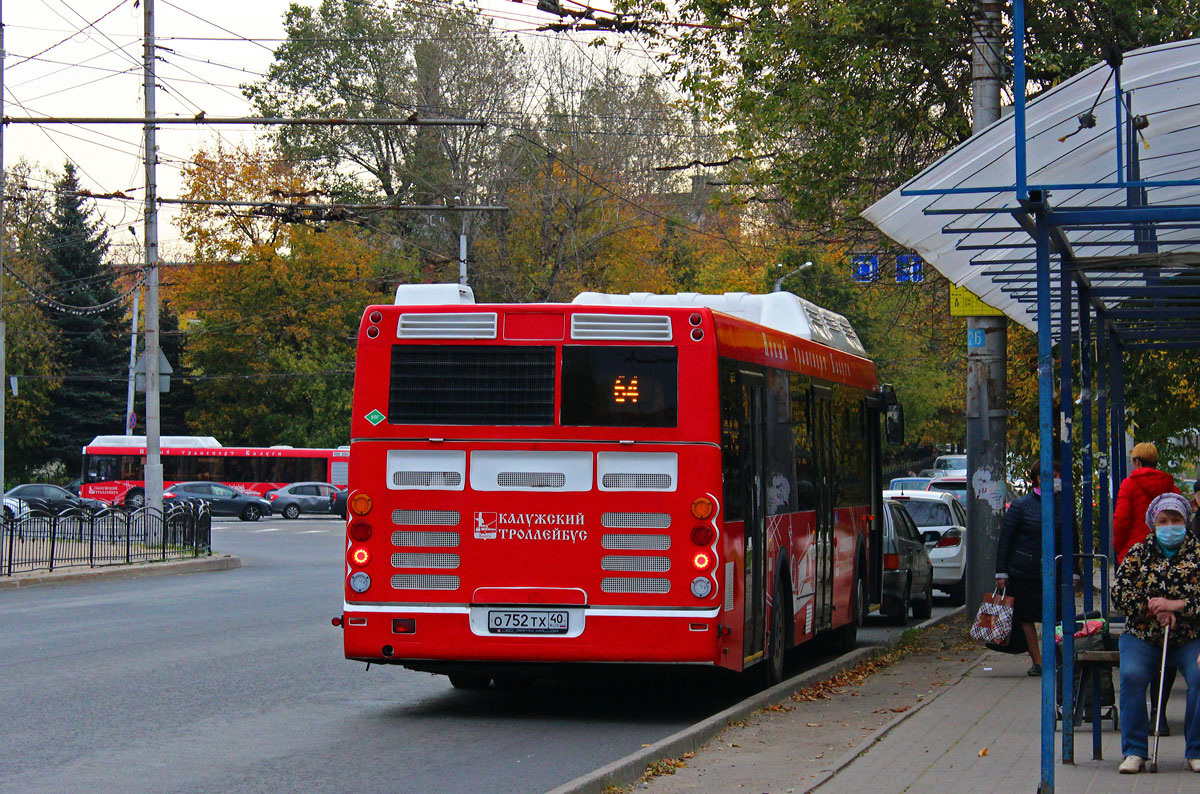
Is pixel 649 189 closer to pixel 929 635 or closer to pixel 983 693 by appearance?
pixel 929 635

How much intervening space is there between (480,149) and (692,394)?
41.7 metres

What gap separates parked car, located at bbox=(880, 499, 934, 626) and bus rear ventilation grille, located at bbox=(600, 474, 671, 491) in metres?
8.82

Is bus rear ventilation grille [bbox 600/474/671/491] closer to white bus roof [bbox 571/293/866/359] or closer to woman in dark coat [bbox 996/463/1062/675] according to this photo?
white bus roof [bbox 571/293/866/359]

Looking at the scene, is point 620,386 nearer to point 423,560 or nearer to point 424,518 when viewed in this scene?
point 424,518

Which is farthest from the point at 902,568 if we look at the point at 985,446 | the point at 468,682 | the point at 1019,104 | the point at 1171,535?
the point at 1019,104

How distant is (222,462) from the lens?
63719 millimetres

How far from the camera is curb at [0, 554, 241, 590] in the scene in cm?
2483

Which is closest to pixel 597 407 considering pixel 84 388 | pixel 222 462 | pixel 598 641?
pixel 598 641

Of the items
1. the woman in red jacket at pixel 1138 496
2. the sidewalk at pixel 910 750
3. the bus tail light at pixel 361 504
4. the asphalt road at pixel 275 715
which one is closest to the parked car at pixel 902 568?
the asphalt road at pixel 275 715

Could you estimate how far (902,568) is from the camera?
19375 millimetres

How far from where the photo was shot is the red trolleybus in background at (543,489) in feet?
34.0

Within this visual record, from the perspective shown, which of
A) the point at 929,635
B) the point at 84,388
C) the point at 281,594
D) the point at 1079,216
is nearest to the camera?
the point at 1079,216

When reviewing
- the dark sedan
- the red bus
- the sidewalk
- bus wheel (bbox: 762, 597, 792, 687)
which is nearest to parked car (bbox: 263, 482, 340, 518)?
the red bus

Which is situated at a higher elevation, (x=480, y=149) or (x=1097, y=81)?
(x=480, y=149)
